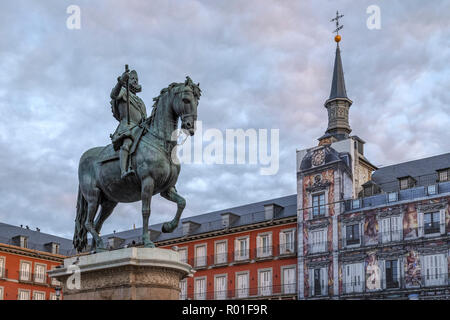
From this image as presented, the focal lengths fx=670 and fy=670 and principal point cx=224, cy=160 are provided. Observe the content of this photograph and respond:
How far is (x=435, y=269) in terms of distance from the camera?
45.4m

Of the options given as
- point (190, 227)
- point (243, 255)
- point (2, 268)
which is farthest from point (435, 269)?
point (2, 268)

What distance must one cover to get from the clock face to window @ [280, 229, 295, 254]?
18.9 ft

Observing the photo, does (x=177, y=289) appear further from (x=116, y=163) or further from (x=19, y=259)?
(x=19, y=259)

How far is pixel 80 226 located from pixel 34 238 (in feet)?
188

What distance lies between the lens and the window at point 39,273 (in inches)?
2430

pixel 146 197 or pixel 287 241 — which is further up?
pixel 287 241

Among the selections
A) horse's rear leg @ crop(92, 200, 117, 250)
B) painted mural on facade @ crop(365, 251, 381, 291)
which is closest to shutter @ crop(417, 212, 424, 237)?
painted mural on facade @ crop(365, 251, 381, 291)

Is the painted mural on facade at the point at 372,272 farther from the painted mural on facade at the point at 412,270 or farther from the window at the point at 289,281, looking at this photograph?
the window at the point at 289,281

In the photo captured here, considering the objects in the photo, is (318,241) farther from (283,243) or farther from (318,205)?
(283,243)

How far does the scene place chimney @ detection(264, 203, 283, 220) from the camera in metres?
56.2

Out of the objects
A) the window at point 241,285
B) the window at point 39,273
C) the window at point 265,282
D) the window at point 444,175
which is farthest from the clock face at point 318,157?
the window at point 39,273

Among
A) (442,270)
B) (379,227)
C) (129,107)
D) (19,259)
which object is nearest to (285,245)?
(379,227)

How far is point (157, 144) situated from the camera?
1105 centimetres

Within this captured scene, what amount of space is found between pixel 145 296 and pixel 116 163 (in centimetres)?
243
